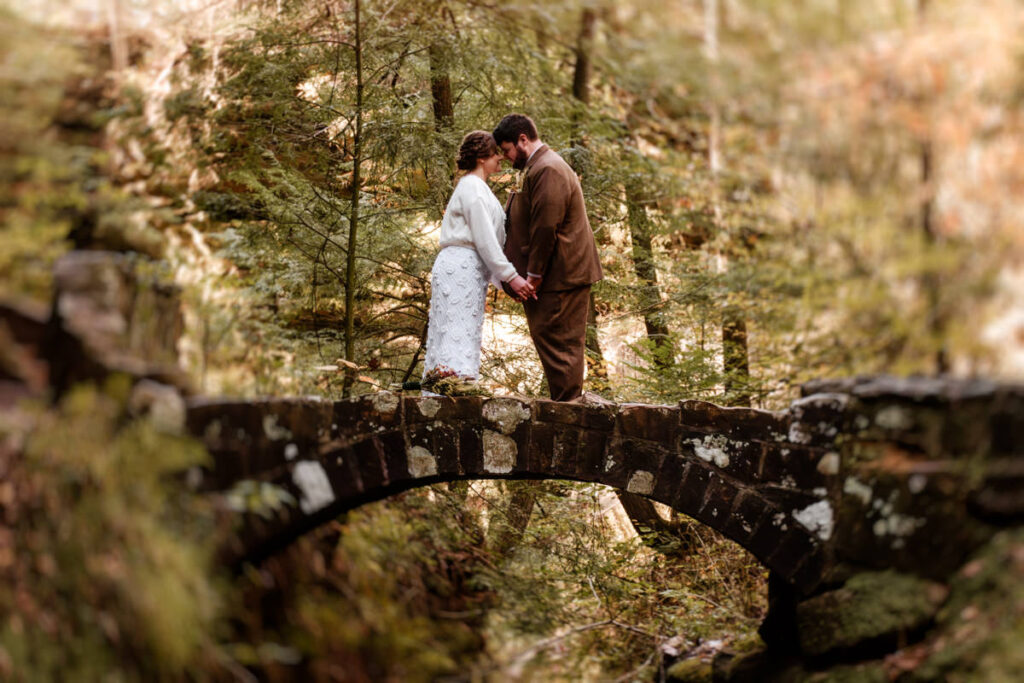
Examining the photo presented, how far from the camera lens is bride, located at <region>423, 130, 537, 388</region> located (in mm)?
4875

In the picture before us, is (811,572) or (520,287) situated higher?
(520,287)

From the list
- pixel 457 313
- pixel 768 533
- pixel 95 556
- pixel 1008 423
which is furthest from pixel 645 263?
pixel 95 556

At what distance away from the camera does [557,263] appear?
4934 mm

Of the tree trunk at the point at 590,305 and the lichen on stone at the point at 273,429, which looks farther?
the tree trunk at the point at 590,305

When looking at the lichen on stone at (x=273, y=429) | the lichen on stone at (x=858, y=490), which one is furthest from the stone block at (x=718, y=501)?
the lichen on stone at (x=273, y=429)

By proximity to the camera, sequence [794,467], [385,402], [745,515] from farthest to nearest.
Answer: [385,402]
[745,515]
[794,467]

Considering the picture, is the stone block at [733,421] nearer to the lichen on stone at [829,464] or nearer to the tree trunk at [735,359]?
the lichen on stone at [829,464]

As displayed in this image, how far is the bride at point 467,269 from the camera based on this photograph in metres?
4.88

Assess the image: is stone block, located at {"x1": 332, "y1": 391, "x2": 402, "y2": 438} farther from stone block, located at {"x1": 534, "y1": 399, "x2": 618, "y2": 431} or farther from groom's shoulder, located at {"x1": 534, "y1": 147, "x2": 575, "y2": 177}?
groom's shoulder, located at {"x1": 534, "y1": 147, "x2": 575, "y2": 177}

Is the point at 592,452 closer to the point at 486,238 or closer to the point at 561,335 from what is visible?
the point at 561,335

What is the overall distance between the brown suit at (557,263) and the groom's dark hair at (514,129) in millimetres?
129

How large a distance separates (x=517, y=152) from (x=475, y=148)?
0.27m

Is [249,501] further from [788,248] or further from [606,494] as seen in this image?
[606,494]

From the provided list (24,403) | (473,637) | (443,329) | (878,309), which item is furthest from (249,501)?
(878,309)
